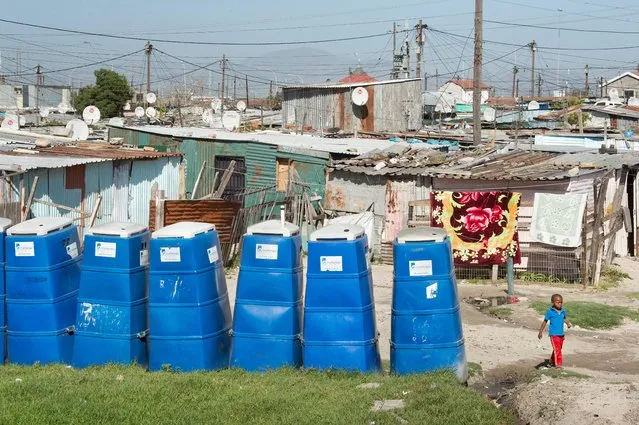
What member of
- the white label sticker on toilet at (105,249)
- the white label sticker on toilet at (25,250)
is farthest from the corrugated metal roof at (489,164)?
the white label sticker on toilet at (25,250)

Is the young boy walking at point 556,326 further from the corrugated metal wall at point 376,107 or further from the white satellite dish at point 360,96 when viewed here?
the corrugated metal wall at point 376,107

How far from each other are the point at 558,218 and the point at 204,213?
707 centimetres

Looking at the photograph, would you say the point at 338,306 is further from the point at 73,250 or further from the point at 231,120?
the point at 231,120

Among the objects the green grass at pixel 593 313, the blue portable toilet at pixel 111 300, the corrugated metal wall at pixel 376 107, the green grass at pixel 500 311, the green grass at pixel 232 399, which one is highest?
the corrugated metal wall at pixel 376 107

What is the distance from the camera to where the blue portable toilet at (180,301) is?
328 inches

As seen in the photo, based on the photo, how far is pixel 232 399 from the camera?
7.21 m

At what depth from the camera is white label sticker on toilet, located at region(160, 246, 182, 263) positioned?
834 cm

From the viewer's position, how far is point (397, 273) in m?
8.21

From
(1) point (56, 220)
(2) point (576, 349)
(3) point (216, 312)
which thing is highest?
(1) point (56, 220)

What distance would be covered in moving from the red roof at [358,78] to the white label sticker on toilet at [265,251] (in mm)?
38002

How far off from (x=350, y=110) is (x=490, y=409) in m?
31.8

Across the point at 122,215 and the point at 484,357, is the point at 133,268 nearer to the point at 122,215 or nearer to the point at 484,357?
the point at 484,357

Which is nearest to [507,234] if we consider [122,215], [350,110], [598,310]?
[598,310]

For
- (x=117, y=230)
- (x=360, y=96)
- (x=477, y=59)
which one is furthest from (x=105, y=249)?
→ (x=360, y=96)
